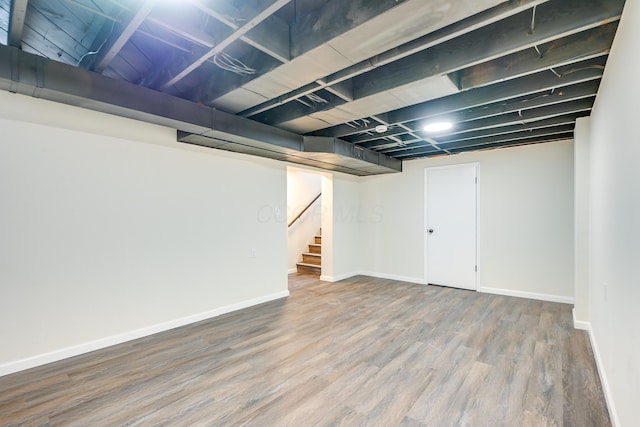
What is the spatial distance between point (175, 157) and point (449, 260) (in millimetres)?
4509

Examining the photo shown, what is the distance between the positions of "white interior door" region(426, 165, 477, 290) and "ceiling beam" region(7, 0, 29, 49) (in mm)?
5211

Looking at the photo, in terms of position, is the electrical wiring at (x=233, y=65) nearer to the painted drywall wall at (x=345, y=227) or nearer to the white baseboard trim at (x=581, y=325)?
the painted drywall wall at (x=345, y=227)

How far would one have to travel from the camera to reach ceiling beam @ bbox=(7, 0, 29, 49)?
5.26 feet

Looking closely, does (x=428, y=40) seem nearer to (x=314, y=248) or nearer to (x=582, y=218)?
(x=582, y=218)

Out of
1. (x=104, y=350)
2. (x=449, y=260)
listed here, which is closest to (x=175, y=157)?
(x=104, y=350)

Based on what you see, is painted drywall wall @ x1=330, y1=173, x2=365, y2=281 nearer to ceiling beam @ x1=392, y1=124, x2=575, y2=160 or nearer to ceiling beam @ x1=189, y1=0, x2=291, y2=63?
ceiling beam @ x1=392, y1=124, x2=575, y2=160

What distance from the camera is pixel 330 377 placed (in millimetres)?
2334

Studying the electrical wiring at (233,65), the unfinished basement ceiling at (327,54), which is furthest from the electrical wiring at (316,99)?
the electrical wiring at (233,65)

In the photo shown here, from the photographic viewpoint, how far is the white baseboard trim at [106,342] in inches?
94.3

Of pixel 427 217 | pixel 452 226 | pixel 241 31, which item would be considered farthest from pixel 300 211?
pixel 241 31

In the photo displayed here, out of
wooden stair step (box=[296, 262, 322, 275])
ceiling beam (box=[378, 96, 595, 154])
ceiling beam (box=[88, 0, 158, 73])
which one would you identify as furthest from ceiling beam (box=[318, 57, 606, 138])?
wooden stair step (box=[296, 262, 322, 275])

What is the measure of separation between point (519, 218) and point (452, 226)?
0.98m

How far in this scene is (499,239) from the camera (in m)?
4.70

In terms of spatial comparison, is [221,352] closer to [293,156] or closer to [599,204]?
[293,156]
